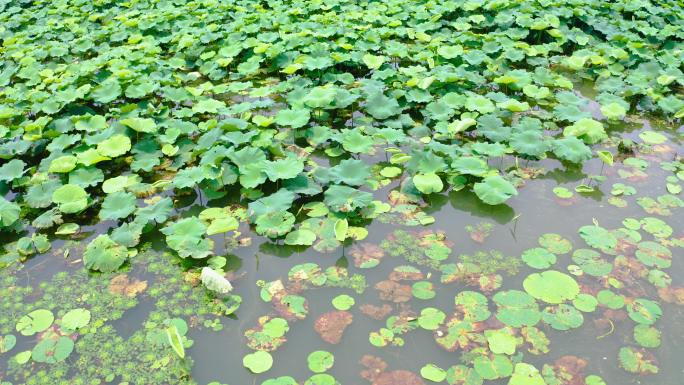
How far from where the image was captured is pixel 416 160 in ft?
13.8

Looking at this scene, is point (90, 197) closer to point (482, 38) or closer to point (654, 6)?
point (482, 38)

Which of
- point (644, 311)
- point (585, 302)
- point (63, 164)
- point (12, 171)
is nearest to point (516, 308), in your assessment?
point (585, 302)

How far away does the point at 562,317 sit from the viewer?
2.93m

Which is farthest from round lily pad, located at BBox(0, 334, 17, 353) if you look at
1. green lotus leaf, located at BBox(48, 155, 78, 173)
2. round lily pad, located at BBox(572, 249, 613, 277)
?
round lily pad, located at BBox(572, 249, 613, 277)

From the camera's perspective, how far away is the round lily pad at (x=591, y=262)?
3248mm

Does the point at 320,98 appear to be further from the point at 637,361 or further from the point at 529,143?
the point at 637,361

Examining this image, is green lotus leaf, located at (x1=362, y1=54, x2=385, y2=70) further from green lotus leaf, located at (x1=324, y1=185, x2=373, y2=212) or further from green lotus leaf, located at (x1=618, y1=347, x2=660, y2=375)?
green lotus leaf, located at (x1=618, y1=347, x2=660, y2=375)

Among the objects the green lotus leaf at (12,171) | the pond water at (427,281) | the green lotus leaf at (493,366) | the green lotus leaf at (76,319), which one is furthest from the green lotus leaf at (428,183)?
the green lotus leaf at (12,171)

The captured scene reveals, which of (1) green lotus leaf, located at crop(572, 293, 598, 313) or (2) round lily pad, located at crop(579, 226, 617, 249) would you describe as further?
(2) round lily pad, located at crop(579, 226, 617, 249)

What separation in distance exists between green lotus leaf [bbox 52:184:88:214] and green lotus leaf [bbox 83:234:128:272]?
47cm

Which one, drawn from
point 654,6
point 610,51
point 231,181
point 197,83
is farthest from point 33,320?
point 654,6

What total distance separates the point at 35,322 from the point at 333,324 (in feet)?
6.45

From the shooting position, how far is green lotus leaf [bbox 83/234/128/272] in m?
3.34

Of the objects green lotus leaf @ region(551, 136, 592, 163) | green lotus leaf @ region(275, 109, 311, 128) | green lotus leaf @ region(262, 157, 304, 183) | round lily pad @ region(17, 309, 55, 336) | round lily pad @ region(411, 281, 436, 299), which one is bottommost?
round lily pad @ region(17, 309, 55, 336)
